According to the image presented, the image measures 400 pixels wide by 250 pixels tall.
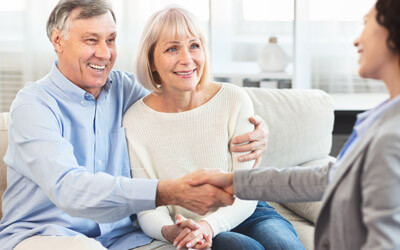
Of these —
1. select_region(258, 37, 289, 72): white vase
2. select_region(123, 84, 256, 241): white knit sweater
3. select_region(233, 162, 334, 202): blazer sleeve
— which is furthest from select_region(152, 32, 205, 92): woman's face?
select_region(258, 37, 289, 72): white vase

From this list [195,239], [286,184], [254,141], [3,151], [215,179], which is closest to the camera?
[286,184]

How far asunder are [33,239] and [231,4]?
235 cm

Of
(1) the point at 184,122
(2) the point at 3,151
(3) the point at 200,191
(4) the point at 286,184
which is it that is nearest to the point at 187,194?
(3) the point at 200,191

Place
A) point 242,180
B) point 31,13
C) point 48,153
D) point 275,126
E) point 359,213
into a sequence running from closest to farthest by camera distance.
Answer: point 359,213 → point 242,180 → point 48,153 → point 275,126 → point 31,13

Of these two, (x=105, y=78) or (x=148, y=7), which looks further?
(x=148, y=7)

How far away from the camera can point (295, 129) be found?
2566 mm

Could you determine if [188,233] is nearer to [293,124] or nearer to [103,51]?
[103,51]

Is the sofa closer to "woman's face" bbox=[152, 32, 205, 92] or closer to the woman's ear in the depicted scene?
"woman's face" bbox=[152, 32, 205, 92]

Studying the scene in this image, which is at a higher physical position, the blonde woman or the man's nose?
the man's nose

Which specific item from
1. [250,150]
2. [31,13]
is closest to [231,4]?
[31,13]

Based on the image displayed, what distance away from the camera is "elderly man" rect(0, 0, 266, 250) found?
1.76m

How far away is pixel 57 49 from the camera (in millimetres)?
2051

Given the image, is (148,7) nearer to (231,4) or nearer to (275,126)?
(231,4)

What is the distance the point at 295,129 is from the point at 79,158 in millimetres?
968
